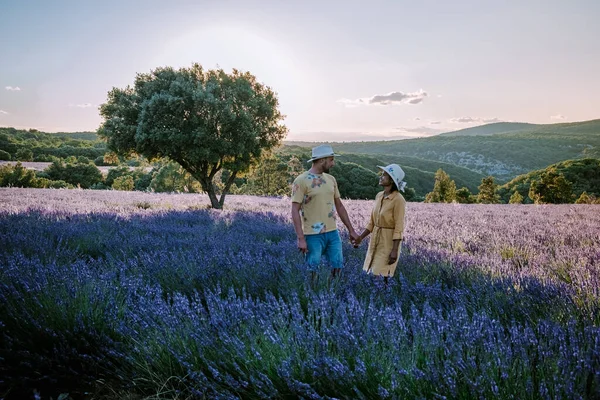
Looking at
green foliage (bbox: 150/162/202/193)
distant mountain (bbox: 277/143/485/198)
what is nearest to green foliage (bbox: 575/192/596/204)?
green foliage (bbox: 150/162/202/193)

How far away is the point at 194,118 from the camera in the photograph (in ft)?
39.9

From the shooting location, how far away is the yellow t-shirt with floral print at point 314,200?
374 centimetres

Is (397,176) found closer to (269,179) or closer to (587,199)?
(587,199)

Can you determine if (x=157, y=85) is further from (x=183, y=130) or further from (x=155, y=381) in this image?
(x=155, y=381)

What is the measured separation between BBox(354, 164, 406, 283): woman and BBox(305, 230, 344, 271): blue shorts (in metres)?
0.38

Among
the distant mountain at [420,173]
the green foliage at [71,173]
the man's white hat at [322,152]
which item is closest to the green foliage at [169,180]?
the green foliage at [71,173]

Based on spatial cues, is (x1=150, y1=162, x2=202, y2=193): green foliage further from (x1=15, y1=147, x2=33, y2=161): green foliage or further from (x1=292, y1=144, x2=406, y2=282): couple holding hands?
(x1=292, y1=144, x2=406, y2=282): couple holding hands

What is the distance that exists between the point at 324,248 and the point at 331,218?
34 cm

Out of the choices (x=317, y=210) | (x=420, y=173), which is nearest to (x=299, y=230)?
(x=317, y=210)

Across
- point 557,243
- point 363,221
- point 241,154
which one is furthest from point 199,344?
point 241,154

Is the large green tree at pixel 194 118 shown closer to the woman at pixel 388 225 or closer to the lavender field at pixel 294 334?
the lavender field at pixel 294 334

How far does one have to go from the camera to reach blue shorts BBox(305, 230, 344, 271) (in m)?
3.80

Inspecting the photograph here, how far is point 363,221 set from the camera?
319 inches

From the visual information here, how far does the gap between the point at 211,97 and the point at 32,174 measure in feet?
109
